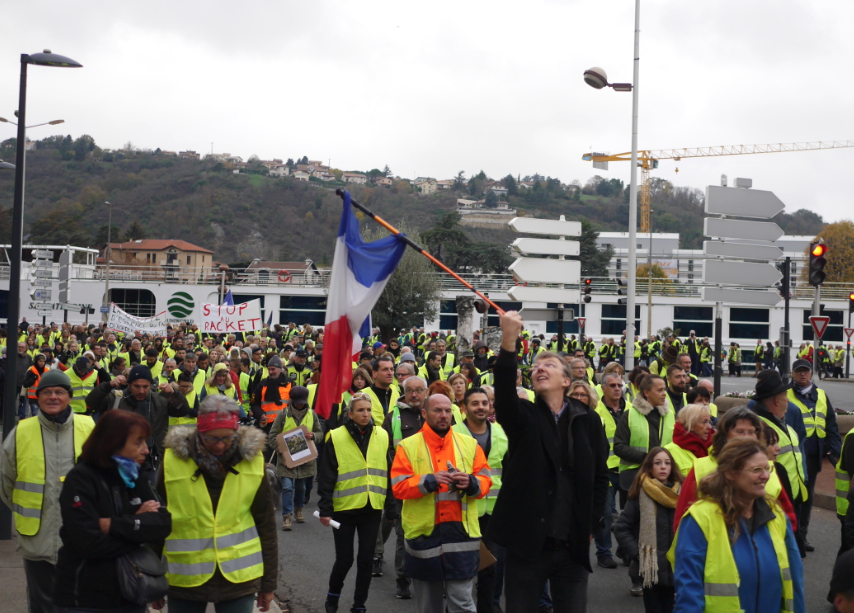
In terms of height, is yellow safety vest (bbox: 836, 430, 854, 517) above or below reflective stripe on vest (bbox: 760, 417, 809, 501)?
below

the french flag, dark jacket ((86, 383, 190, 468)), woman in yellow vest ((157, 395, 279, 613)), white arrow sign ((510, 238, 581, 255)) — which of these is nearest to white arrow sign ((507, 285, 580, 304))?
white arrow sign ((510, 238, 581, 255))

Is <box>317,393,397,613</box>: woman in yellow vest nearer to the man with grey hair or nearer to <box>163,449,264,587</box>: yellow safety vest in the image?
the man with grey hair

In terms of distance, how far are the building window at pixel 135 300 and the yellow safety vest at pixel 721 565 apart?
2187 inches

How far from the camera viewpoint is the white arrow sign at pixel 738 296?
13.2 m

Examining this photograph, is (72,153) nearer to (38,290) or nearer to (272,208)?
(272,208)

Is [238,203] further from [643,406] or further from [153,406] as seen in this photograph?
[643,406]

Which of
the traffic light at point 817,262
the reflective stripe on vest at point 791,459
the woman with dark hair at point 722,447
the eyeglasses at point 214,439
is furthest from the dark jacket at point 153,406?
the traffic light at point 817,262

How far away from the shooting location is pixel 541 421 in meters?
4.22

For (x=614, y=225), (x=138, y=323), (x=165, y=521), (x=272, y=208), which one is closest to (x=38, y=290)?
(x=138, y=323)

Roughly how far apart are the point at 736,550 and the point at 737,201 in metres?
10.3

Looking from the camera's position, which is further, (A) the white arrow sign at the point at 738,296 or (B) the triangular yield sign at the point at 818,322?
(B) the triangular yield sign at the point at 818,322

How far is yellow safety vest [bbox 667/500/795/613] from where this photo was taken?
353 centimetres

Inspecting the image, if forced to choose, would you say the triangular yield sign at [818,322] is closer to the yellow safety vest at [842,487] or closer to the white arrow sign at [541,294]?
the white arrow sign at [541,294]

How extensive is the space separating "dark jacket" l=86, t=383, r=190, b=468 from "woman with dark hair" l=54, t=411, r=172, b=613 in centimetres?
A: 433
